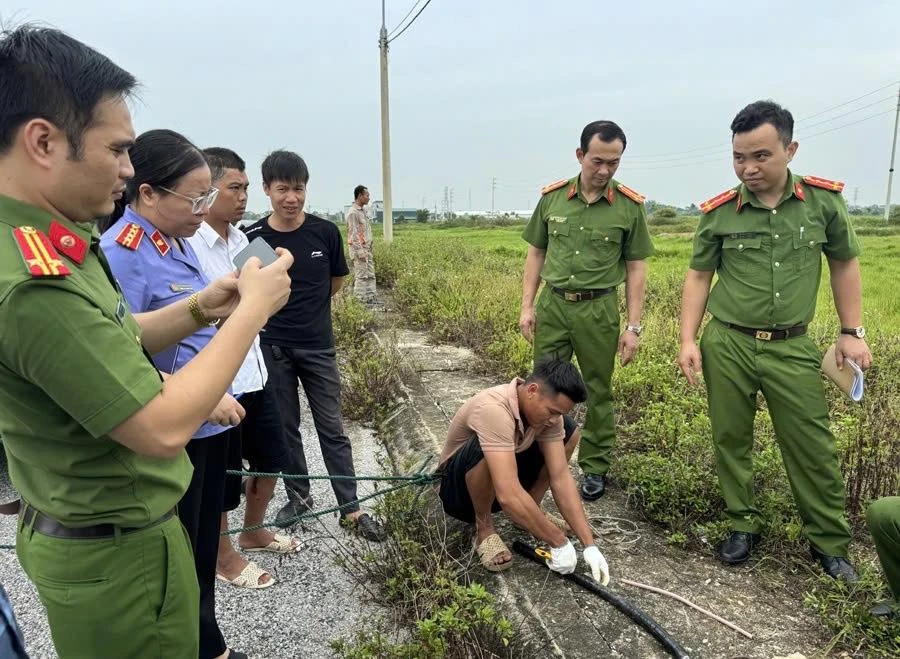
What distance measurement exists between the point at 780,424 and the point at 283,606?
84.4 inches

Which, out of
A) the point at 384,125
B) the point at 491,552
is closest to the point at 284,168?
the point at 491,552

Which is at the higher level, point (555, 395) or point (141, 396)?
point (141, 396)

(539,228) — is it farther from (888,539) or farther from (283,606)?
(283,606)

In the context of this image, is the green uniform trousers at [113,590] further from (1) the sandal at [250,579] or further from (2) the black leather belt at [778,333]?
(2) the black leather belt at [778,333]

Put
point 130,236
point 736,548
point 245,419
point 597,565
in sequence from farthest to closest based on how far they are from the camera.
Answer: point 245,419 < point 736,548 < point 597,565 < point 130,236

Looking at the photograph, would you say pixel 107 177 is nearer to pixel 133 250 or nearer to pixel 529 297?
pixel 133 250

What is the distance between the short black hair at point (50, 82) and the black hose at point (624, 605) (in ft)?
6.91

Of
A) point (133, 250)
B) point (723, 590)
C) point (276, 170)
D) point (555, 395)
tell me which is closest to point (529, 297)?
point (555, 395)

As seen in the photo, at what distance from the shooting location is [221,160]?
9.03ft

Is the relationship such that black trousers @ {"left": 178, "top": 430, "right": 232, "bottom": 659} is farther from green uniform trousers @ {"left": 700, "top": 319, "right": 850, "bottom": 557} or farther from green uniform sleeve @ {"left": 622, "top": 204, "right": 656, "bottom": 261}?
green uniform sleeve @ {"left": 622, "top": 204, "right": 656, "bottom": 261}

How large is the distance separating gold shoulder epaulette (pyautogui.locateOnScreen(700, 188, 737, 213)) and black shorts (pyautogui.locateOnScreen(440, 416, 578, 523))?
117 cm

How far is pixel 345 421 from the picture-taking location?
4.66 metres

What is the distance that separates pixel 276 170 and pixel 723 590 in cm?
263

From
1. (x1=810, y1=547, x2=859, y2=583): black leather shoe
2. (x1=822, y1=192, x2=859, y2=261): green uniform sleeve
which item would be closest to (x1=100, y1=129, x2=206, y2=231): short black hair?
(x1=822, y1=192, x2=859, y2=261): green uniform sleeve
